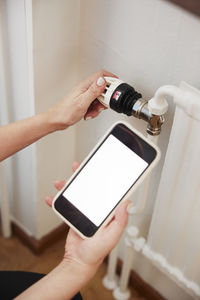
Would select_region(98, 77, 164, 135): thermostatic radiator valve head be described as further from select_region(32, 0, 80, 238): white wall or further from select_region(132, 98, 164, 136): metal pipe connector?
select_region(32, 0, 80, 238): white wall

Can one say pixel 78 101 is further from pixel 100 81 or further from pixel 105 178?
pixel 105 178

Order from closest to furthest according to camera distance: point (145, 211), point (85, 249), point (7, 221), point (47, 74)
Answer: point (85, 249)
point (47, 74)
point (145, 211)
point (7, 221)

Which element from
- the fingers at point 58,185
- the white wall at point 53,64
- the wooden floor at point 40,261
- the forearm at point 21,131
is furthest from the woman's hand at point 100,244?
the wooden floor at point 40,261

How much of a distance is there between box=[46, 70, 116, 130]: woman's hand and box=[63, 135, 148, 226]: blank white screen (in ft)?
0.30

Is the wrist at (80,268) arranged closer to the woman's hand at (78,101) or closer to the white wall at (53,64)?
the woman's hand at (78,101)

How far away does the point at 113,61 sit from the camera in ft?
3.22

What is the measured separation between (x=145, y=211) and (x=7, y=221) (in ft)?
1.83

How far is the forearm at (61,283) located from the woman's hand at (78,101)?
31 cm

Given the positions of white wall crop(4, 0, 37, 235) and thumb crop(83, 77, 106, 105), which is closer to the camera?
thumb crop(83, 77, 106, 105)

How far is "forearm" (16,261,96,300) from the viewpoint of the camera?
763 millimetres

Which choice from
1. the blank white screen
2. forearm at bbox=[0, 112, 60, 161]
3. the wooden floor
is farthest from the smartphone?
the wooden floor

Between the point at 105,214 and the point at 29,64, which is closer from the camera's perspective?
the point at 105,214

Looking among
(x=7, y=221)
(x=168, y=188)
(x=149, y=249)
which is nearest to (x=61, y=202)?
(x=168, y=188)

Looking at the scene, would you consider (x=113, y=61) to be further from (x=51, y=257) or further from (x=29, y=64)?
(x=51, y=257)
